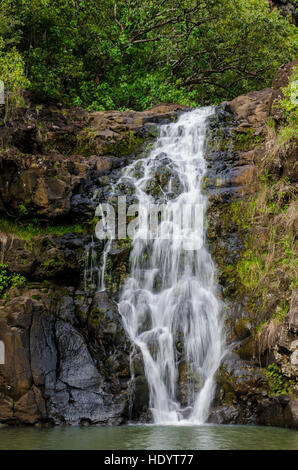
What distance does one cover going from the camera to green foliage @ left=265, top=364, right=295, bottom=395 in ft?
→ 26.2

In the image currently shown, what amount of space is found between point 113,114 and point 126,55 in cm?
769

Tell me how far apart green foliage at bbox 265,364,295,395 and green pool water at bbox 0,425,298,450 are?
0.71 m

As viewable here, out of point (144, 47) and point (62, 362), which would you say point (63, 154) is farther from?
point (144, 47)

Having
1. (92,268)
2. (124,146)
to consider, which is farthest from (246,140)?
(92,268)

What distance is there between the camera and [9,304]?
9.18 metres

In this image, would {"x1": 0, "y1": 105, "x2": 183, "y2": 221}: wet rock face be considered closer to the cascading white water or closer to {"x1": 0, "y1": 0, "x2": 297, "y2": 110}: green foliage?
the cascading white water

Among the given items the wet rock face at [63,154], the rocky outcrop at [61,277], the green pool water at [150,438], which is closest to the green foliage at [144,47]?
the wet rock face at [63,154]

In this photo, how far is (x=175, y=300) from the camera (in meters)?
9.73
